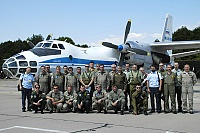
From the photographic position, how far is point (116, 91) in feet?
34.4

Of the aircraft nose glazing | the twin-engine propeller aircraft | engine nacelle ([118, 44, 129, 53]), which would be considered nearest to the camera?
the aircraft nose glazing

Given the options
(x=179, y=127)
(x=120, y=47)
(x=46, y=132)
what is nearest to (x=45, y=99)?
(x=46, y=132)

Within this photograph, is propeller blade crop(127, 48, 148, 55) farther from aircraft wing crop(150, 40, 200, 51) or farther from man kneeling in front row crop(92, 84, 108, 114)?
man kneeling in front row crop(92, 84, 108, 114)

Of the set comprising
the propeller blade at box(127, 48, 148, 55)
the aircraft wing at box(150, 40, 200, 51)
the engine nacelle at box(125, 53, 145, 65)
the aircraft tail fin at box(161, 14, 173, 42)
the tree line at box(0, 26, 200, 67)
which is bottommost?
the engine nacelle at box(125, 53, 145, 65)

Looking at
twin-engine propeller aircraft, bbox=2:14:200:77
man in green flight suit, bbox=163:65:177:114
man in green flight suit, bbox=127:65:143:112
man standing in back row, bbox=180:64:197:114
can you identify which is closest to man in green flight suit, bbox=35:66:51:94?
man in green flight suit, bbox=127:65:143:112

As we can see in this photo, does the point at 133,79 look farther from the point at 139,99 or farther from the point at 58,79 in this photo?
the point at 58,79

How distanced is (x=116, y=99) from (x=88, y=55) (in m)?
8.64

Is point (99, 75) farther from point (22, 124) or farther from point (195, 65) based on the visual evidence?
point (195, 65)

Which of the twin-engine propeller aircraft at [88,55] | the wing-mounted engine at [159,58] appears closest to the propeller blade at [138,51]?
the twin-engine propeller aircraft at [88,55]

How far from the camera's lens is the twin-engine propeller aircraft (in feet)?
51.9

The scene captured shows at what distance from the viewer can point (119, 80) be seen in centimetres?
1084

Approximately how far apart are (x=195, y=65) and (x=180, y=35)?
2560cm

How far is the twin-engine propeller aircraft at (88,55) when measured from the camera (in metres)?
15.8

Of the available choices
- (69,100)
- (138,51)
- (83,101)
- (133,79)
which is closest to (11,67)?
(69,100)
